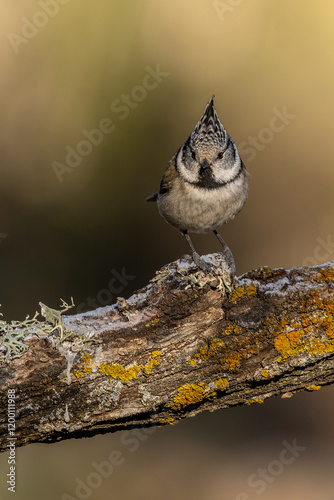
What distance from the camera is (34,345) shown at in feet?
9.00

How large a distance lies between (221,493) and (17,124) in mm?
4468

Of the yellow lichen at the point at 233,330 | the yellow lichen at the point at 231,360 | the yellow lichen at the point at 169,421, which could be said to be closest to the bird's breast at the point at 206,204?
the yellow lichen at the point at 233,330

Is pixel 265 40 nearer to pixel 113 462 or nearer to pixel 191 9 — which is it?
pixel 191 9

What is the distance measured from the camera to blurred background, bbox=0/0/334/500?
5.66 m

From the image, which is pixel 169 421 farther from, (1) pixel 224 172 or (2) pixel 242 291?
(1) pixel 224 172

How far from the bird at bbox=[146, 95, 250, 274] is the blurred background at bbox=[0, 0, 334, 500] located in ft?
6.04

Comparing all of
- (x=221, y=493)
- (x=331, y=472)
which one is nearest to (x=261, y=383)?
(x=221, y=493)

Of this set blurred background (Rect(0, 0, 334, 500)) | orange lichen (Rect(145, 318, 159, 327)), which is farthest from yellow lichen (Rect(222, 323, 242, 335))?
blurred background (Rect(0, 0, 334, 500))

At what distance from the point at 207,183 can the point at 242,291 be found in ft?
3.73

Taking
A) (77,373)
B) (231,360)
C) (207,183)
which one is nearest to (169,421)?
(231,360)

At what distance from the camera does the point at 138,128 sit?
584 cm

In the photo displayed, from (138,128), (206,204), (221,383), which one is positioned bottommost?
(221,383)

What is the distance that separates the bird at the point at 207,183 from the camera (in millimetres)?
3602

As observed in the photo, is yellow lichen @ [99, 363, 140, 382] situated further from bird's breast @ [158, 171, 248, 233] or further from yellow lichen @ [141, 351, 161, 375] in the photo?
bird's breast @ [158, 171, 248, 233]
